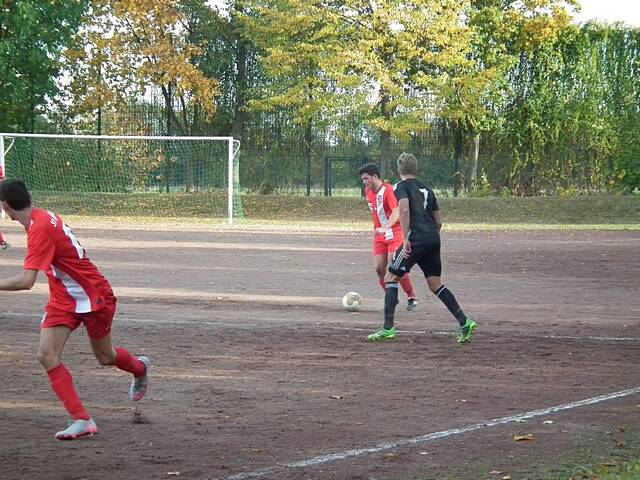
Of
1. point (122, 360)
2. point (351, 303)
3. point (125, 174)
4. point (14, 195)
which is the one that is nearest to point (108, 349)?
point (122, 360)

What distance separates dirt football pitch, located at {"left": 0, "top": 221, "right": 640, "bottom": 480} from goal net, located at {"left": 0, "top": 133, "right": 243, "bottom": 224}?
19508 millimetres

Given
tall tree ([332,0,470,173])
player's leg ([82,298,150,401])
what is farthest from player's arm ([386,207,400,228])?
tall tree ([332,0,470,173])

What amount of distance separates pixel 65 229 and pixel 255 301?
7.55m

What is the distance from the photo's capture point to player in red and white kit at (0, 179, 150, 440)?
672cm

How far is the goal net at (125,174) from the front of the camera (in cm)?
3669

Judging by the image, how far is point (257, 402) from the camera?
26.5 ft

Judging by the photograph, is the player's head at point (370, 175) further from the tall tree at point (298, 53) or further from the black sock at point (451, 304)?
the tall tree at point (298, 53)

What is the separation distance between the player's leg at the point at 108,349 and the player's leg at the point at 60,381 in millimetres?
214

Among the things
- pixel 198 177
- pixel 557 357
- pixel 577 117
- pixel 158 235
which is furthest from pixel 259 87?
pixel 557 357

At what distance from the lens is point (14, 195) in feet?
22.0

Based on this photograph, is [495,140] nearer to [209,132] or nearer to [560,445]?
[209,132]

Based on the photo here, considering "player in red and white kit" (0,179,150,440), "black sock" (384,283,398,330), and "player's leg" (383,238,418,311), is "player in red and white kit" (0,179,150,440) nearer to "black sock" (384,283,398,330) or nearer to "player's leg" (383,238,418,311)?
"black sock" (384,283,398,330)

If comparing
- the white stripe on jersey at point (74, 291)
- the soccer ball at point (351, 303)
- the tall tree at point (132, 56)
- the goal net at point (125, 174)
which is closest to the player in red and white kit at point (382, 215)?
the soccer ball at point (351, 303)

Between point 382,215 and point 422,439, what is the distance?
5981 millimetres
